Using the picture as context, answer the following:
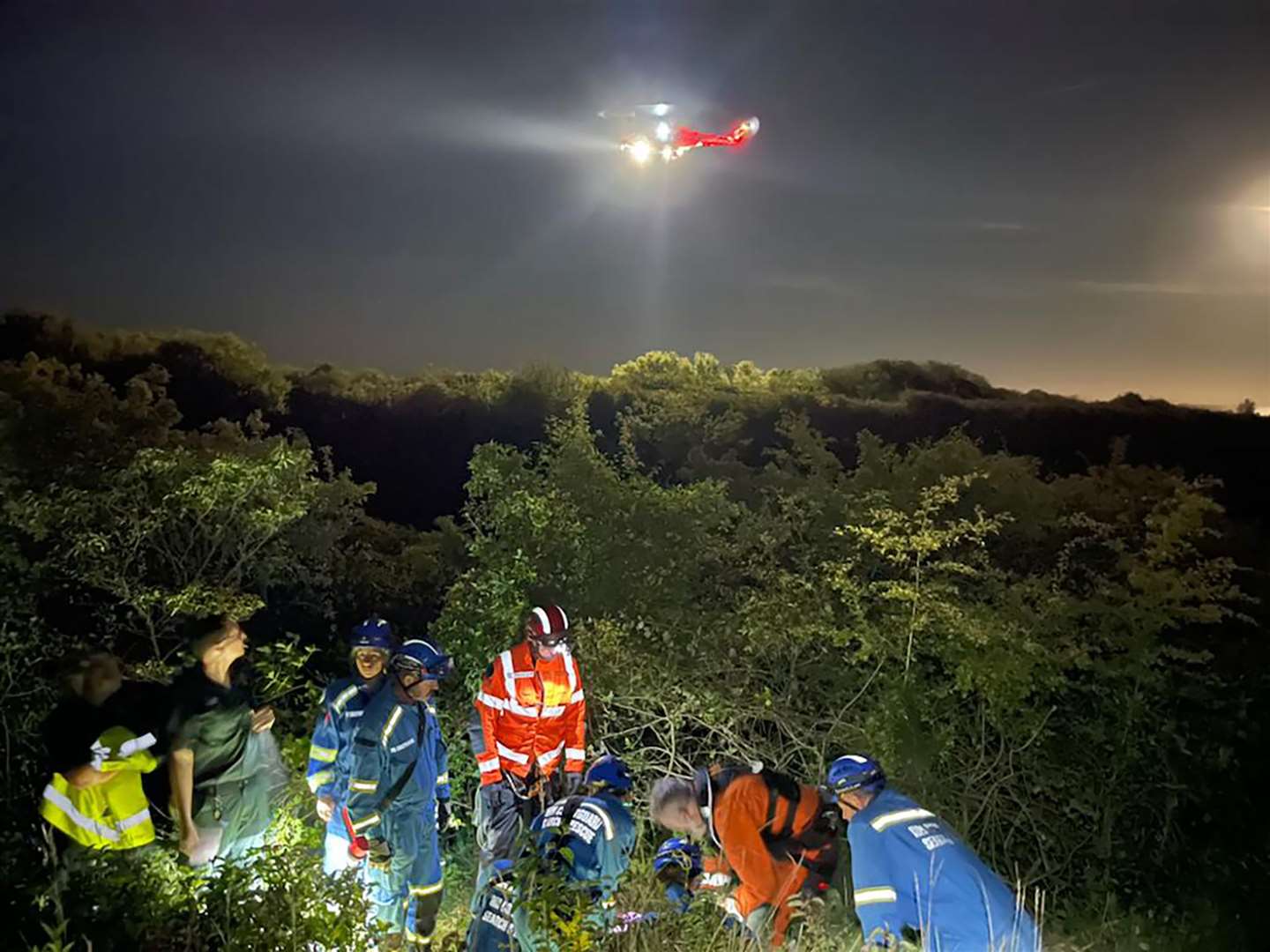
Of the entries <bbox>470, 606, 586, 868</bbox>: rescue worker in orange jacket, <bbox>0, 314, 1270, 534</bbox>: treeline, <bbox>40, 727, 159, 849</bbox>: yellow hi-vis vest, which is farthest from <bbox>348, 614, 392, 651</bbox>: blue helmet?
<bbox>0, 314, 1270, 534</bbox>: treeline

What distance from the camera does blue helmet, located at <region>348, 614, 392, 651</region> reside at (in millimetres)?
4879

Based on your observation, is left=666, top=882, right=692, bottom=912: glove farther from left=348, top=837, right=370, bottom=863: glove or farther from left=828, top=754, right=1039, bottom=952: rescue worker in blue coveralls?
left=348, top=837, right=370, bottom=863: glove

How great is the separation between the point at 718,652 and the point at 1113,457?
3.76 m

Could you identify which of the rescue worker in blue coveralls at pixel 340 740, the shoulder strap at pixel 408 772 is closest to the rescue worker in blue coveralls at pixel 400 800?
the shoulder strap at pixel 408 772

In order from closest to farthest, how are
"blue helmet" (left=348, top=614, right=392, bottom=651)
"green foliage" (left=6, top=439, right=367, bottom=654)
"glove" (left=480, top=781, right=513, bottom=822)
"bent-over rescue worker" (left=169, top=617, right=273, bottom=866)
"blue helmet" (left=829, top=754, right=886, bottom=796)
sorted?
1. "blue helmet" (left=829, top=754, right=886, bottom=796)
2. "bent-over rescue worker" (left=169, top=617, right=273, bottom=866)
3. "blue helmet" (left=348, top=614, right=392, bottom=651)
4. "glove" (left=480, top=781, right=513, bottom=822)
5. "green foliage" (left=6, top=439, right=367, bottom=654)

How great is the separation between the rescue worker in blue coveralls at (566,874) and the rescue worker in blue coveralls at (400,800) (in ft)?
3.24

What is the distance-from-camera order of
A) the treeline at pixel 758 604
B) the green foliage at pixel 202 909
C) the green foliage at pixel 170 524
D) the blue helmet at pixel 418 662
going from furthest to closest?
the green foliage at pixel 170 524 → the treeline at pixel 758 604 → the blue helmet at pixel 418 662 → the green foliage at pixel 202 909

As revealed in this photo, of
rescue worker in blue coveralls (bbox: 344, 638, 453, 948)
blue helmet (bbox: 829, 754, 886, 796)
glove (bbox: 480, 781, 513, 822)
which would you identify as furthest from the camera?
glove (bbox: 480, 781, 513, 822)

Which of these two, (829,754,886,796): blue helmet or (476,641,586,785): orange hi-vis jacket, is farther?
(476,641,586,785): orange hi-vis jacket

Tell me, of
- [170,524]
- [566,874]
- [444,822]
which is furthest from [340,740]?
[170,524]

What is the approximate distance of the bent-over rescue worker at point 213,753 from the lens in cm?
435

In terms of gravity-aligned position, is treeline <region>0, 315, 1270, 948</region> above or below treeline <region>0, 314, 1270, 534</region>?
below

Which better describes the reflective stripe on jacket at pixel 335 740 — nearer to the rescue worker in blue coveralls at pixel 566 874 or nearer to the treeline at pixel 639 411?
the rescue worker in blue coveralls at pixel 566 874

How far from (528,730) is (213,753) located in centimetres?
165
